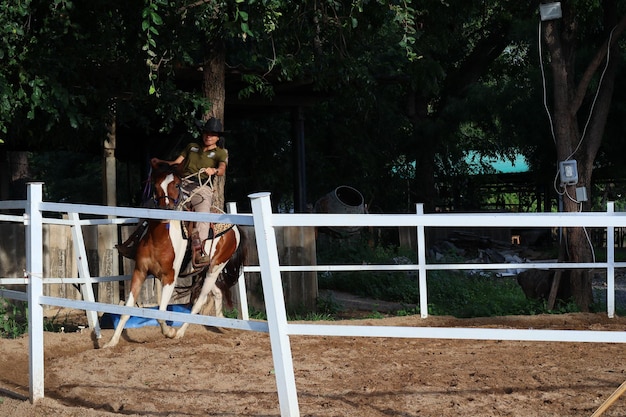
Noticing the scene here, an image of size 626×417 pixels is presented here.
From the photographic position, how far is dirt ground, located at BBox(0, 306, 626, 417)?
5.94 metres

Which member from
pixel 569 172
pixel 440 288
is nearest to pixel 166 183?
pixel 569 172

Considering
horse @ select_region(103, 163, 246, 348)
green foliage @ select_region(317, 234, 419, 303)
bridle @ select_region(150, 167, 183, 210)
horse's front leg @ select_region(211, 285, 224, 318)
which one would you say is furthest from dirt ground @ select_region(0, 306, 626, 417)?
green foliage @ select_region(317, 234, 419, 303)

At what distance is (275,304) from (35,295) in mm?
2402

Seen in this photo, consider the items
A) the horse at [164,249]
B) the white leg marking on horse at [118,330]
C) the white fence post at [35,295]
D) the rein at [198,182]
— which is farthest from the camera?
the rein at [198,182]

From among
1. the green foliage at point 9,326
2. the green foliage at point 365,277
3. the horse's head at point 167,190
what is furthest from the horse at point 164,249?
the green foliage at point 365,277

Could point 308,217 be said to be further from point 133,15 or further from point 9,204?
point 133,15

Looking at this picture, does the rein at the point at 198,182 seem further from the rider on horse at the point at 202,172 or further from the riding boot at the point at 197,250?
the riding boot at the point at 197,250

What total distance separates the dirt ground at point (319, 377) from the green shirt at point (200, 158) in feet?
5.82

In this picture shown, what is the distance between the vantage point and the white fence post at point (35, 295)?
649cm

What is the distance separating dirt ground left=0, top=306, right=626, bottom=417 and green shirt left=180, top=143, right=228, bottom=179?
5.82 ft

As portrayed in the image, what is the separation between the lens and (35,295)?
6.51m

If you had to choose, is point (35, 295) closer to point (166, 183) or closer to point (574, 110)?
point (166, 183)

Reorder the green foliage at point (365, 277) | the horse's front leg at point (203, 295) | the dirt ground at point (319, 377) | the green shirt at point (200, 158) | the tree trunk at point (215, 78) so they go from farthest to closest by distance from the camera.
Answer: the green foliage at point (365, 277)
the tree trunk at point (215, 78)
the green shirt at point (200, 158)
the horse's front leg at point (203, 295)
the dirt ground at point (319, 377)

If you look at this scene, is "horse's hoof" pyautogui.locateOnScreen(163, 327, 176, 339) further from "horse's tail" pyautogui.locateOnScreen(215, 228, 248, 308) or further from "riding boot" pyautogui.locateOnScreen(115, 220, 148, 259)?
"horse's tail" pyautogui.locateOnScreen(215, 228, 248, 308)
